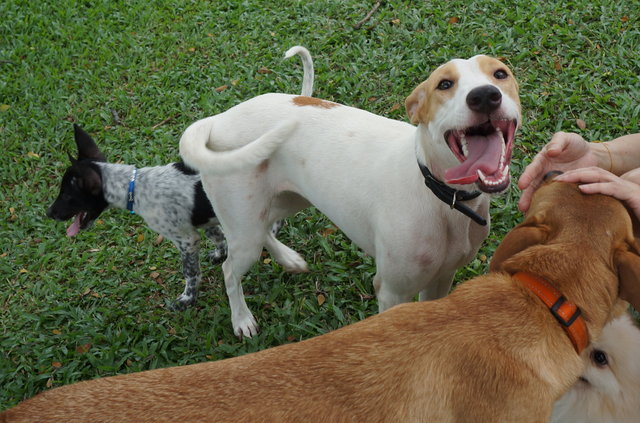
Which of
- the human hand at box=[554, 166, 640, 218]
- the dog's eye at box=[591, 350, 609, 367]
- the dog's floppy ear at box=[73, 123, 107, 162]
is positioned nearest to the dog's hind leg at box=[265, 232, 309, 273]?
the dog's floppy ear at box=[73, 123, 107, 162]

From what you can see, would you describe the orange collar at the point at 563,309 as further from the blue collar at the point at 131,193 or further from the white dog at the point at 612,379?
the blue collar at the point at 131,193

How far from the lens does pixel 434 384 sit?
1825 millimetres

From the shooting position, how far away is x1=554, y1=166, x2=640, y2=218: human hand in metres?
2.12

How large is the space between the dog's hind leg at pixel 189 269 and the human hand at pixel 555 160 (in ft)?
8.75

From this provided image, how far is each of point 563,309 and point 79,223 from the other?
4.06 meters

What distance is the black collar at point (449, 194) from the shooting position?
2.67 m

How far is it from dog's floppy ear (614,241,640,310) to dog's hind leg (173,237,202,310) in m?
3.24

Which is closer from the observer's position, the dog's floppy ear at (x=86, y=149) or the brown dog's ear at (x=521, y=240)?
the brown dog's ear at (x=521, y=240)

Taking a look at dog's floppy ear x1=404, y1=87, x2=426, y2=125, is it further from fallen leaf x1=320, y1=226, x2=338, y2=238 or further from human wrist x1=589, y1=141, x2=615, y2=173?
fallen leaf x1=320, y1=226, x2=338, y2=238

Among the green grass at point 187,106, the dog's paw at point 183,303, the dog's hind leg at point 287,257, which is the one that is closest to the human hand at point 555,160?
the green grass at point 187,106

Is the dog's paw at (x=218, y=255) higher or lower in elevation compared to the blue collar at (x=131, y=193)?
lower

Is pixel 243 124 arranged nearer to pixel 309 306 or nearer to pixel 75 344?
pixel 309 306

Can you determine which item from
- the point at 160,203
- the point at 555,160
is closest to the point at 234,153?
the point at 160,203

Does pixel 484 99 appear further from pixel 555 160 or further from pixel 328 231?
pixel 328 231
